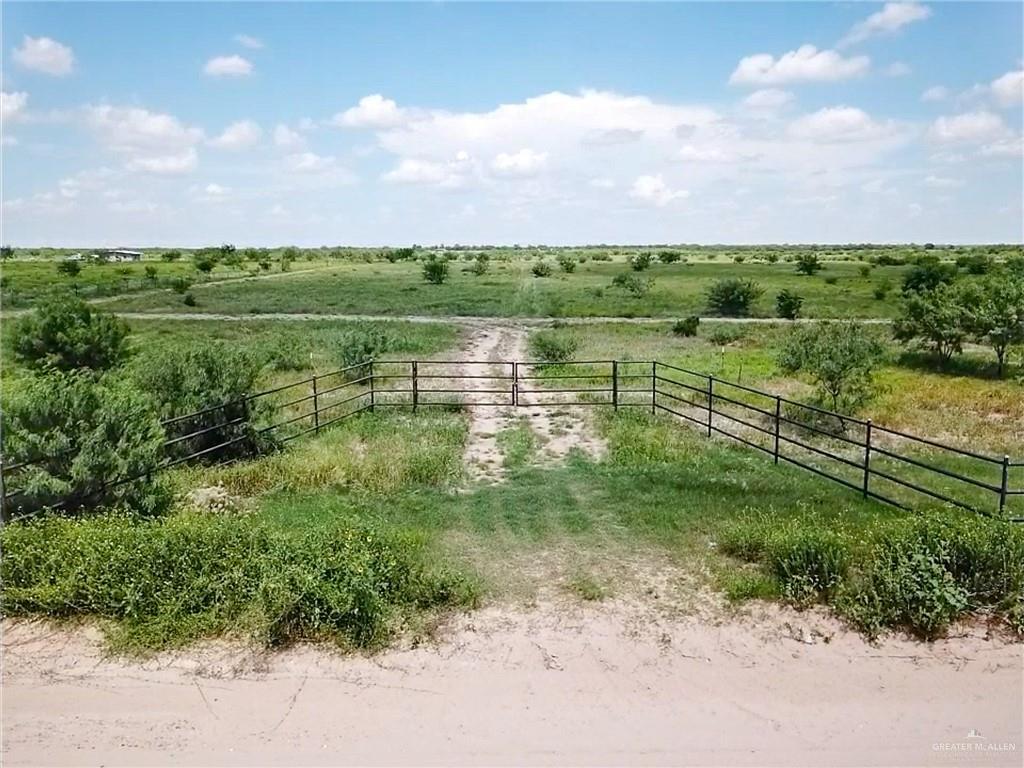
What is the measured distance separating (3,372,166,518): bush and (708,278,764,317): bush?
3741cm

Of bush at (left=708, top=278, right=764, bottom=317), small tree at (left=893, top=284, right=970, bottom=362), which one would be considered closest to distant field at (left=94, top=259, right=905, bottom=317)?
bush at (left=708, top=278, right=764, bottom=317)

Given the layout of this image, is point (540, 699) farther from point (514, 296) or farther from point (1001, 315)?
point (514, 296)

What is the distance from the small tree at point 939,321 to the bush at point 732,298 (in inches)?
677

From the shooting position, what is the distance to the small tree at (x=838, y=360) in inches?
655

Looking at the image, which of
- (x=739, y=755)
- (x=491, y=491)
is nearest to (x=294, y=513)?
(x=491, y=491)

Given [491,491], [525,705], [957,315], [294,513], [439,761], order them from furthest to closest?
[957,315], [491,491], [294,513], [525,705], [439,761]

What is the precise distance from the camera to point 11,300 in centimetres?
4603

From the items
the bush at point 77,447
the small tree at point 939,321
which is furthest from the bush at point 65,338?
the small tree at point 939,321

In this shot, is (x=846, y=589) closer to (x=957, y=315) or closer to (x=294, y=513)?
(x=294, y=513)

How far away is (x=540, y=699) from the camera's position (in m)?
6.12

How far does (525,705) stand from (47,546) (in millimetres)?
5390

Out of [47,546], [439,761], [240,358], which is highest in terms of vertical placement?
[240,358]

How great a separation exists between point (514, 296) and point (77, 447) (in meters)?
42.5

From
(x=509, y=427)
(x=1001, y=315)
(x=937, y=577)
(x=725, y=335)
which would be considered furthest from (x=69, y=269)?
(x=937, y=577)
